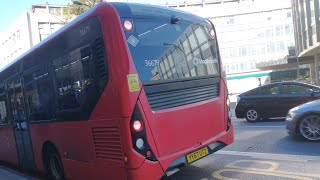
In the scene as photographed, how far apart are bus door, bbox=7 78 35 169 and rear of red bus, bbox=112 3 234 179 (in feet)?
13.2

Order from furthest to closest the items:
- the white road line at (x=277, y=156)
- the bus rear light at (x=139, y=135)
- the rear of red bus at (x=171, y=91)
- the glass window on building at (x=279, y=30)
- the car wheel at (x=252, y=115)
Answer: the glass window on building at (x=279, y=30)
the car wheel at (x=252, y=115)
the white road line at (x=277, y=156)
the rear of red bus at (x=171, y=91)
the bus rear light at (x=139, y=135)

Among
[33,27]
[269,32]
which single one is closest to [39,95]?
[33,27]

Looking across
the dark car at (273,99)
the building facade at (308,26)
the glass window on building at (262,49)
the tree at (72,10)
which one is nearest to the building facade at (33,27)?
the tree at (72,10)

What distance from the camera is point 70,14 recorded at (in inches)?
1023

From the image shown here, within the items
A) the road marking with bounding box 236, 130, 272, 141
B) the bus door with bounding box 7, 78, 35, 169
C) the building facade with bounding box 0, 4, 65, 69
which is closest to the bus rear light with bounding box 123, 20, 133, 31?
the bus door with bounding box 7, 78, 35, 169

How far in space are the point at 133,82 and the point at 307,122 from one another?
519 cm

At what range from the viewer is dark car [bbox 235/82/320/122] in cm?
1200

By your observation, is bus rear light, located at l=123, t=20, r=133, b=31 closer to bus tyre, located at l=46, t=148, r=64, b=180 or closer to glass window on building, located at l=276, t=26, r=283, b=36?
bus tyre, located at l=46, t=148, r=64, b=180

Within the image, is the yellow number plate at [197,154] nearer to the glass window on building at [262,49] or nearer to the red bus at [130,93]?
the red bus at [130,93]

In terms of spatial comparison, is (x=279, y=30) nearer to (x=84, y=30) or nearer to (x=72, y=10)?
(x=72, y=10)

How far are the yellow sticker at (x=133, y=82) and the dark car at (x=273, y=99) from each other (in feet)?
27.9

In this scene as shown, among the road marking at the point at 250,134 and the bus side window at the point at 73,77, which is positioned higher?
the bus side window at the point at 73,77

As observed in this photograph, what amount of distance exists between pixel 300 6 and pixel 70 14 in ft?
69.1

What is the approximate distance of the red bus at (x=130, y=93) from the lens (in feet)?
15.9
